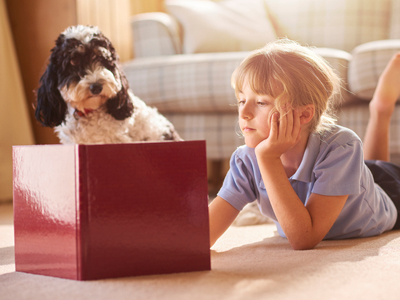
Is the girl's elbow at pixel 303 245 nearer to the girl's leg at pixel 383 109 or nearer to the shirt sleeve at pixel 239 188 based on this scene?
the shirt sleeve at pixel 239 188

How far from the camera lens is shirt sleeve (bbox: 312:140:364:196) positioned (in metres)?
1.08

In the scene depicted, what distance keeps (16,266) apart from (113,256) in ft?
→ 0.92

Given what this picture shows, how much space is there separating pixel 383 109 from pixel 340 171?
0.74 metres

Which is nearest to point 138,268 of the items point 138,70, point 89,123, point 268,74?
point 268,74

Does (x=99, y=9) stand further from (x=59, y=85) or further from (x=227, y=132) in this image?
(x=59, y=85)

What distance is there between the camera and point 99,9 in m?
2.96

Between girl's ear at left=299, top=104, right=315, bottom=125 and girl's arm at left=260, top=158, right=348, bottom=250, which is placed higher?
girl's ear at left=299, top=104, right=315, bottom=125

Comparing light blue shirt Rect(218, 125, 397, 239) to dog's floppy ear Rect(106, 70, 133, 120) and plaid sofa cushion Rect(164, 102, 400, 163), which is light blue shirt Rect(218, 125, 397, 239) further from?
plaid sofa cushion Rect(164, 102, 400, 163)

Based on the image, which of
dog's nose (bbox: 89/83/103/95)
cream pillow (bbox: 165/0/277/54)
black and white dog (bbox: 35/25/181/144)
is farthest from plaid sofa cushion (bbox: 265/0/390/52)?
dog's nose (bbox: 89/83/103/95)

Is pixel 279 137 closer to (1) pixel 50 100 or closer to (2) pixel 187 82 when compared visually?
(1) pixel 50 100

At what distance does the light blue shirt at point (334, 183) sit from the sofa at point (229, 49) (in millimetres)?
837

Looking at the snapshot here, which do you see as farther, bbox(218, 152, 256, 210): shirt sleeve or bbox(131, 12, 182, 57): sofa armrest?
bbox(131, 12, 182, 57): sofa armrest

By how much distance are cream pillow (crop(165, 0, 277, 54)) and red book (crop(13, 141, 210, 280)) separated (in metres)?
2.06

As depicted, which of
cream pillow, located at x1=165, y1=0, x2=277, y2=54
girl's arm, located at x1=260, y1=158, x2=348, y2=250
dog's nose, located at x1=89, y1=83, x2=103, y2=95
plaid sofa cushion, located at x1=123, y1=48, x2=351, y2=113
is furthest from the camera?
cream pillow, located at x1=165, y1=0, x2=277, y2=54
